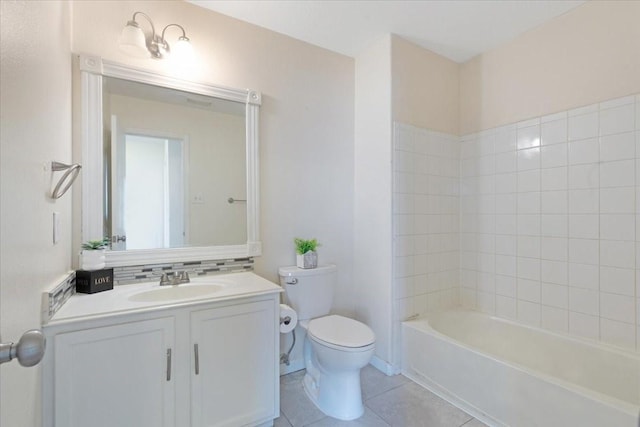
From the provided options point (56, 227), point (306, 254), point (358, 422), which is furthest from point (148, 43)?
point (358, 422)

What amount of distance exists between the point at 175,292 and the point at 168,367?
442mm

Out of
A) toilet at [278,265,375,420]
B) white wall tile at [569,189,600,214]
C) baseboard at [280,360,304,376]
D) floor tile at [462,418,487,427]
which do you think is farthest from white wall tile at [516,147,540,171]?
baseboard at [280,360,304,376]

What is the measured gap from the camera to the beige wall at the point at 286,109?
1.79 m

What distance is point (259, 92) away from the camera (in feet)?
6.82

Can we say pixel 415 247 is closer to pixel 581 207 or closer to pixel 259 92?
pixel 581 207

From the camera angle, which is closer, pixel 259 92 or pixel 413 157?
pixel 259 92

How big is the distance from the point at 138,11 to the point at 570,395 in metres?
2.92

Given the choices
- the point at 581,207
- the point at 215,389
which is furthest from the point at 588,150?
the point at 215,389

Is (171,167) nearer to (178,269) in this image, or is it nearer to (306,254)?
(178,269)

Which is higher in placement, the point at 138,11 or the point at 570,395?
the point at 138,11

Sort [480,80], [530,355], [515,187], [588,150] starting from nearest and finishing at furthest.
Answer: [588,150] → [530,355] → [515,187] → [480,80]

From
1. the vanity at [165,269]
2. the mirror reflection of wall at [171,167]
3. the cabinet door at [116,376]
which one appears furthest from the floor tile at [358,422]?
the mirror reflection of wall at [171,167]

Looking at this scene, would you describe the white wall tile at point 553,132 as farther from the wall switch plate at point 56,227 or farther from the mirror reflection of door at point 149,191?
the wall switch plate at point 56,227

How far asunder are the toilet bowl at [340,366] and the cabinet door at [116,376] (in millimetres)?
803
